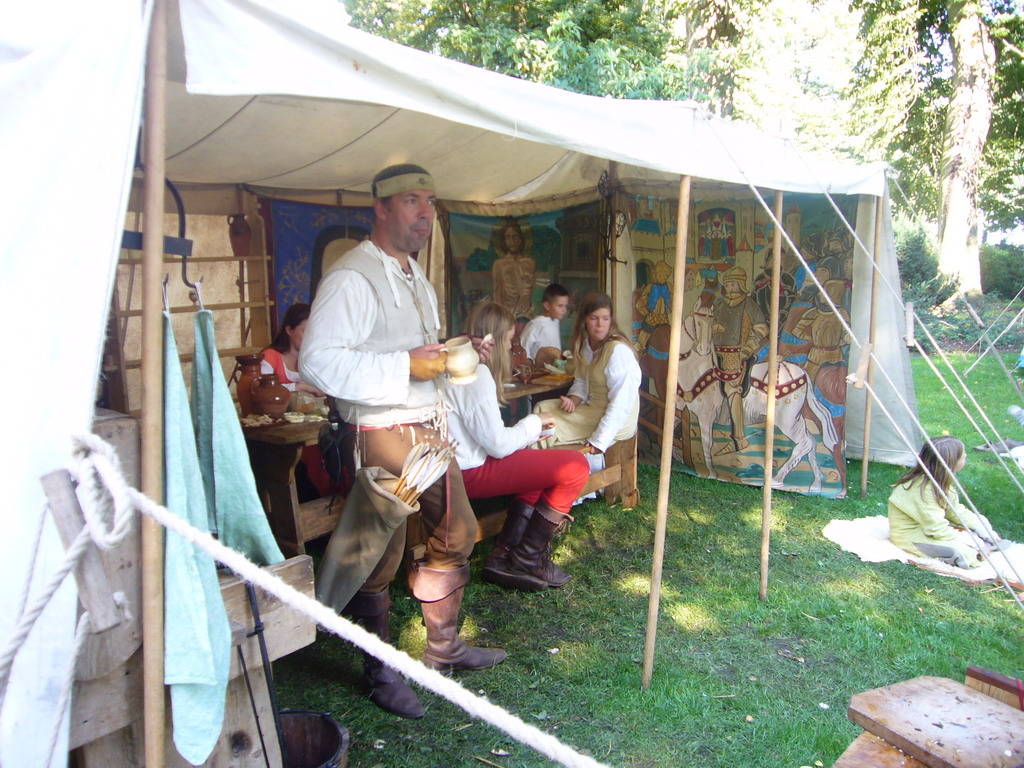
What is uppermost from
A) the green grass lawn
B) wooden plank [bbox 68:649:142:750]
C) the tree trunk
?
the tree trunk

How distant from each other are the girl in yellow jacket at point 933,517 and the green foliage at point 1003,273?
1497 centimetres

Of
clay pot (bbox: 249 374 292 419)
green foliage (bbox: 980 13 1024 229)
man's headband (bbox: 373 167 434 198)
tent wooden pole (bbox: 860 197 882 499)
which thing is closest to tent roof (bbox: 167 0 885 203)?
tent wooden pole (bbox: 860 197 882 499)

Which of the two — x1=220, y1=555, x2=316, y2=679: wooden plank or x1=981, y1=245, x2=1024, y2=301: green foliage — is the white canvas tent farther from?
x1=981, y1=245, x2=1024, y2=301: green foliage

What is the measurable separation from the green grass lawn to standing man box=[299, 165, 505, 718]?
25 cm

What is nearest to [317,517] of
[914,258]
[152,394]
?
[152,394]

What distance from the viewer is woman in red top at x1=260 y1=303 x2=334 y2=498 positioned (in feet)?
13.1

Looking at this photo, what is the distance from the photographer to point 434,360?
2.59 metres

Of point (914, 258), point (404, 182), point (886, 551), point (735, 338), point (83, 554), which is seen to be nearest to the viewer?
point (83, 554)

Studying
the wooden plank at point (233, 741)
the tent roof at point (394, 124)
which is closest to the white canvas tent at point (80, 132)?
the tent roof at point (394, 124)

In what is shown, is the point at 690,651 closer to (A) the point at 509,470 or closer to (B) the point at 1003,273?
(A) the point at 509,470

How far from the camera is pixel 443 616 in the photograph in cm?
280

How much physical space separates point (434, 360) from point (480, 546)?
6.30ft

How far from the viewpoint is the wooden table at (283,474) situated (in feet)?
10.4

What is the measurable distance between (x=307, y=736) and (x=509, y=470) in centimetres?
155
